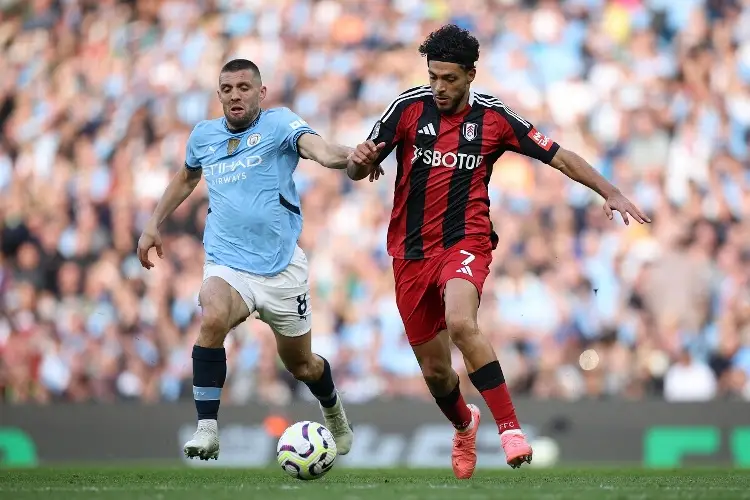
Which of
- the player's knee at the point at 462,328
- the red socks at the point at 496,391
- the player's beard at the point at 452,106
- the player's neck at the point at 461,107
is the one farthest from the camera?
the player's neck at the point at 461,107

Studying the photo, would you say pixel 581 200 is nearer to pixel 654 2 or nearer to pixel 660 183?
pixel 660 183

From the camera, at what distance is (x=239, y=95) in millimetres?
8625

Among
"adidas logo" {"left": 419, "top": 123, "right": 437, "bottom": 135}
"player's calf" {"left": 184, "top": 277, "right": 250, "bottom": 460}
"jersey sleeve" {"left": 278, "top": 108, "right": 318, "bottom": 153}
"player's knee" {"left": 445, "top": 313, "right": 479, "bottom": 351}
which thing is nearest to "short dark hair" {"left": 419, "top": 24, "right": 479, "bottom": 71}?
"adidas logo" {"left": 419, "top": 123, "right": 437, "bottom": 135}

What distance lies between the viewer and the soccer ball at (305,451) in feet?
26.6

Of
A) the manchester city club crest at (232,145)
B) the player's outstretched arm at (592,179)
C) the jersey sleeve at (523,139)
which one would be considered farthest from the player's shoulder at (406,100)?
the manchester city club crest at (232,145)

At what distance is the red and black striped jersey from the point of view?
8289mm

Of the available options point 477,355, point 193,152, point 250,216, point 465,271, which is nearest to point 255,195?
point 250,216

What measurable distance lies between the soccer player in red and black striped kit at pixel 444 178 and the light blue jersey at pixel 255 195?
28.6 inches

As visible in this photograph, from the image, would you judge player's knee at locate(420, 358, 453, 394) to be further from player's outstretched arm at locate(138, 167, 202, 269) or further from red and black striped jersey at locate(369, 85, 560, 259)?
player's outstretched arm at locate(138, 167, 202, 269)

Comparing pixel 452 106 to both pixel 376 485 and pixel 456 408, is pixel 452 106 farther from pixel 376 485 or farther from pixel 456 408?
pixel 376 485

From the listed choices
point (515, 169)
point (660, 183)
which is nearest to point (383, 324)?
point (515, 169)

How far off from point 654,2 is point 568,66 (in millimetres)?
1546

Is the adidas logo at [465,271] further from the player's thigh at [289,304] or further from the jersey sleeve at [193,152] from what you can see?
the jersey sleeve at [193,152]

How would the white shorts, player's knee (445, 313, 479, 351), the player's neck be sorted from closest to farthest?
1. player's knee (445, 313, 479, 351)
2. the player's neck
3. the white shorts
